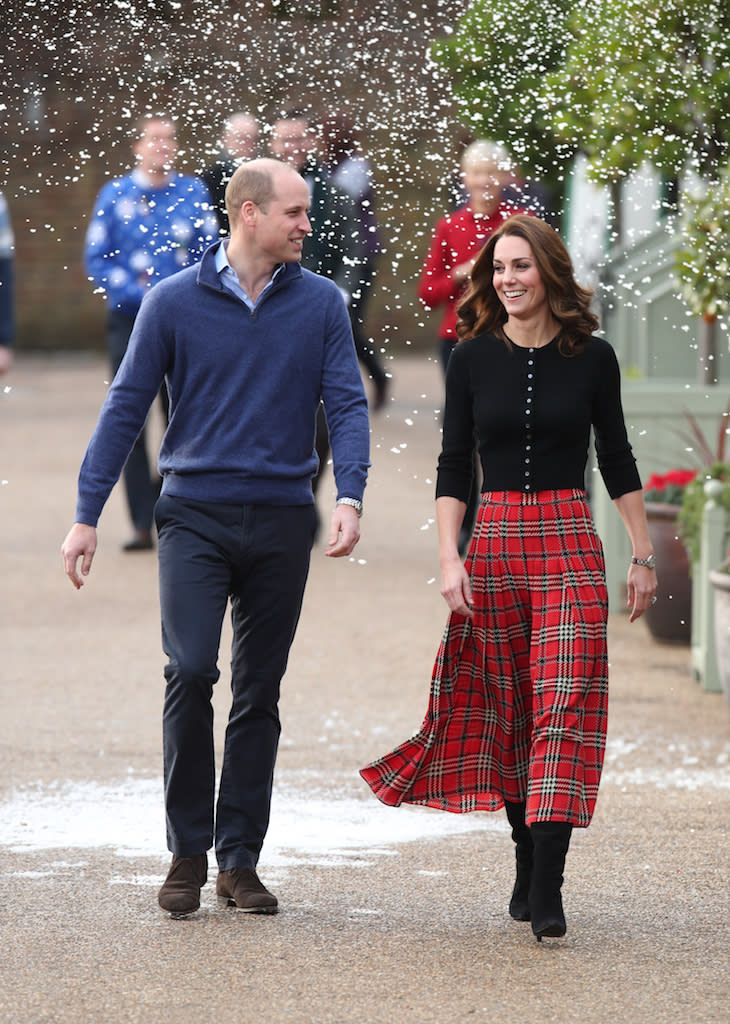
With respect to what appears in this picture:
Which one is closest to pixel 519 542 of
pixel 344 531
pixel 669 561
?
pixel 344 531

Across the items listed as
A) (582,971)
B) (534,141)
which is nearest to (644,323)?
(534,141)

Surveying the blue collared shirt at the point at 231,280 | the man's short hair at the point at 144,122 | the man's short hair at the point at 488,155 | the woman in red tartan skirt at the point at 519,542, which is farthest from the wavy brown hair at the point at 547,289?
the man's short hair at the point at 144,122

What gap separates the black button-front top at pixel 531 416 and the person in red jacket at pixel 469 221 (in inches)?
58.1

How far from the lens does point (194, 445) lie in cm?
424

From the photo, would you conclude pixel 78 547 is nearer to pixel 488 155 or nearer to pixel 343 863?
pixel 343 863

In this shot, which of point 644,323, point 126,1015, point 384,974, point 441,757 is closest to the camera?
point 126,1015

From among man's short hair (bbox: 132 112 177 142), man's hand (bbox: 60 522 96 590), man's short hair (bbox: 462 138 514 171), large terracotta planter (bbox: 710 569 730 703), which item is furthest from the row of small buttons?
large terracotta planter (bbox: 710 569 730 703)

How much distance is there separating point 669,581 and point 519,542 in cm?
343

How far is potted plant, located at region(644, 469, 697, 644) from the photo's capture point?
24.2 ft

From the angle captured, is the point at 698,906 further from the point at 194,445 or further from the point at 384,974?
the point at 194,445

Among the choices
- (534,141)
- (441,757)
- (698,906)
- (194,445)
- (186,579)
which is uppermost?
(534,141)

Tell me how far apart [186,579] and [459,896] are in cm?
99

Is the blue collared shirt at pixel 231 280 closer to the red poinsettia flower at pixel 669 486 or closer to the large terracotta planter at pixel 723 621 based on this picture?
the large terracotta planter at pixel 723 621

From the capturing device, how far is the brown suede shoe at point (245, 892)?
Answer: 4.22 meters
